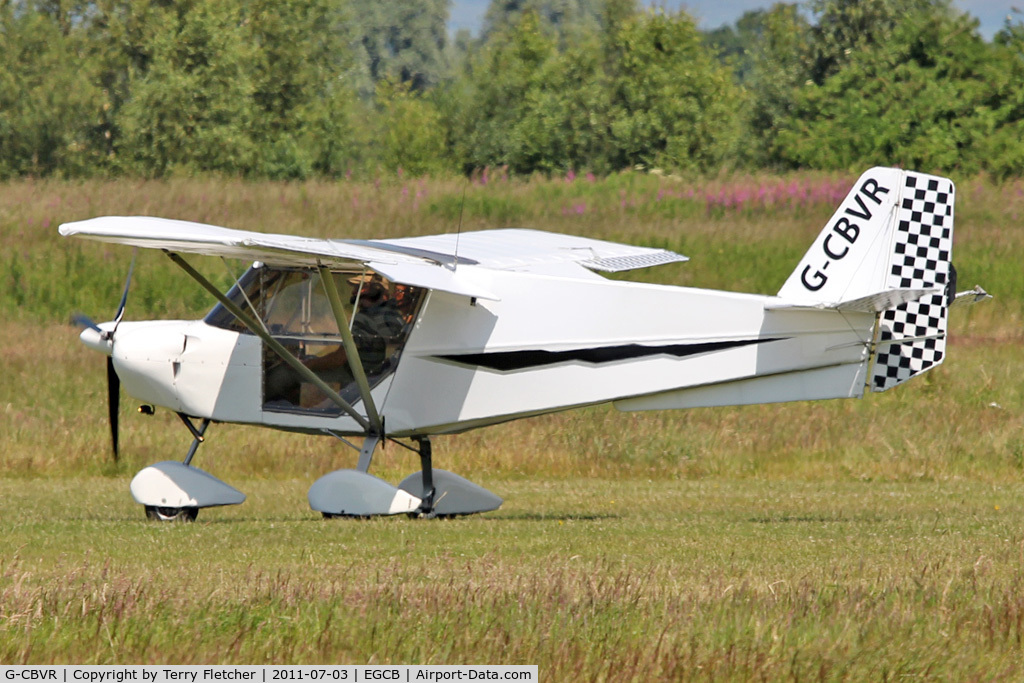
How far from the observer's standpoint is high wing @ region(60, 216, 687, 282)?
372 inches

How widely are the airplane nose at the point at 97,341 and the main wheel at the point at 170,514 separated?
152cm

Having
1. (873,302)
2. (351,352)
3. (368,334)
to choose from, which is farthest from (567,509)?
(873,302)

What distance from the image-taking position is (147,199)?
26422 millimetres

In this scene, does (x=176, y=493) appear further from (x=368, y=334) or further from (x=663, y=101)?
(x=663, y=101)

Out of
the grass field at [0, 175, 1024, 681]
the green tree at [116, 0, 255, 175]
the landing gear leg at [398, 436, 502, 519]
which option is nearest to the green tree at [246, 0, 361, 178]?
the green tree at [116, 0, 255, 175]

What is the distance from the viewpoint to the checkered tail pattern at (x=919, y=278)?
10.4 m

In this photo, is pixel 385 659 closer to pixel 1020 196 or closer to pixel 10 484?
pixel 10 484

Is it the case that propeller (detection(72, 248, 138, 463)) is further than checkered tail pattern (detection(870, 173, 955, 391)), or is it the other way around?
propeller (detection(72, 248, 138, 463))

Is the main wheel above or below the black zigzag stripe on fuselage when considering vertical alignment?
below

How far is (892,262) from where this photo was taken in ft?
33.8

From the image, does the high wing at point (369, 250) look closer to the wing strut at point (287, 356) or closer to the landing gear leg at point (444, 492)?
the wing strut at point (287, 356)

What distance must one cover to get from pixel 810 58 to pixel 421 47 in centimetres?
8985

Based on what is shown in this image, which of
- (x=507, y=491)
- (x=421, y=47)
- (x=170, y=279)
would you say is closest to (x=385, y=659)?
(x=507, y=491)

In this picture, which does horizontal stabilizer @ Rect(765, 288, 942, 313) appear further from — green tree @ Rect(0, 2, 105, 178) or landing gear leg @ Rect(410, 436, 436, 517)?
green tree @ Rect(0, 2, 105, 178)
